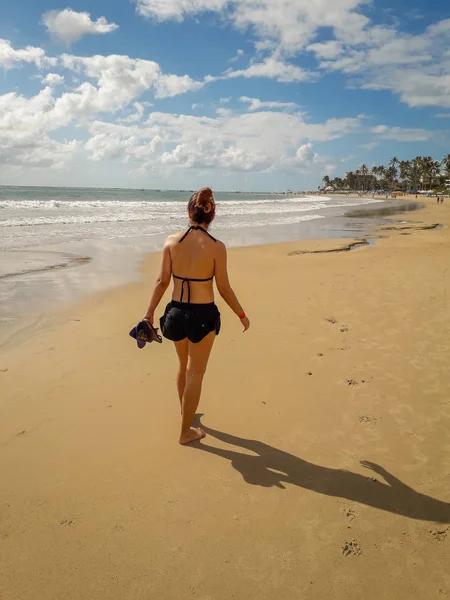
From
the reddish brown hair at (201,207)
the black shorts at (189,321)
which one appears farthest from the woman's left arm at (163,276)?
the reddish brown hair at (201,207)

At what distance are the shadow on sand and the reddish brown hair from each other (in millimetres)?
1851

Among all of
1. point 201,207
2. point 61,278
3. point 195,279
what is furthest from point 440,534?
point 61,278

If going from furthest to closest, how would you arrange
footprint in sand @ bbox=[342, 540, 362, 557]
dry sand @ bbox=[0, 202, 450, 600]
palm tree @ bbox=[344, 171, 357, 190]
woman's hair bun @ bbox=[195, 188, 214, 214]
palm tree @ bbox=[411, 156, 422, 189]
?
palm tree @ bbox=[344, 171, 357, 190], palm tree @ bbox=[411, 156, 422, 189], woman's hair bun @ bbox=[195, 188, 214, 214], footprint in sand @ bbox=[342, 540, 362, 557], dry sand @ bbox=[0, 202, 450, 600]

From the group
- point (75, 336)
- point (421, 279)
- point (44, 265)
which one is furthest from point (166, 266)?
point (44, 265)

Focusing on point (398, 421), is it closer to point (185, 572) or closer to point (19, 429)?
point (185, 572)

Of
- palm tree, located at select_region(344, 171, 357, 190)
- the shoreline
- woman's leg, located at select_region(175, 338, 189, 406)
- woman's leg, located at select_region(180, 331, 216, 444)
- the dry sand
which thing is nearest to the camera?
the dry sand

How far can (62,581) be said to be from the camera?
206 cm

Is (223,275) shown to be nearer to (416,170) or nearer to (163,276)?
(163,276)

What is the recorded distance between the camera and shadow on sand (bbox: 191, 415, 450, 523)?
8.29 ft

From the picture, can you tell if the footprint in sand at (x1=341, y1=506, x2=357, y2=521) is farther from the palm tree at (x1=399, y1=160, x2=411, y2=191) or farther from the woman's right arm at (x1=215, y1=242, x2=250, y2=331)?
the palm tree at (x1=399, y1=160, x2=411, y2=191)

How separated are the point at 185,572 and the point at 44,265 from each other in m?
10.2

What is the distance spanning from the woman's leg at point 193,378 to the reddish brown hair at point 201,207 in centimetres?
89

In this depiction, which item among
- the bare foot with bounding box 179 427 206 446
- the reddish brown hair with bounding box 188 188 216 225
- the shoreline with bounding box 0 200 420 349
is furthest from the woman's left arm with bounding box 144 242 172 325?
the shoreline with bounding box 0 200 420 349

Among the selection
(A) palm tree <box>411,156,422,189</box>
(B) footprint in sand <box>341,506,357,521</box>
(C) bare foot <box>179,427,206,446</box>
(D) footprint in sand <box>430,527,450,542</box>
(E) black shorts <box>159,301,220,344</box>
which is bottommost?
(B) footprint in sand <box>341,506,357,521</box>
